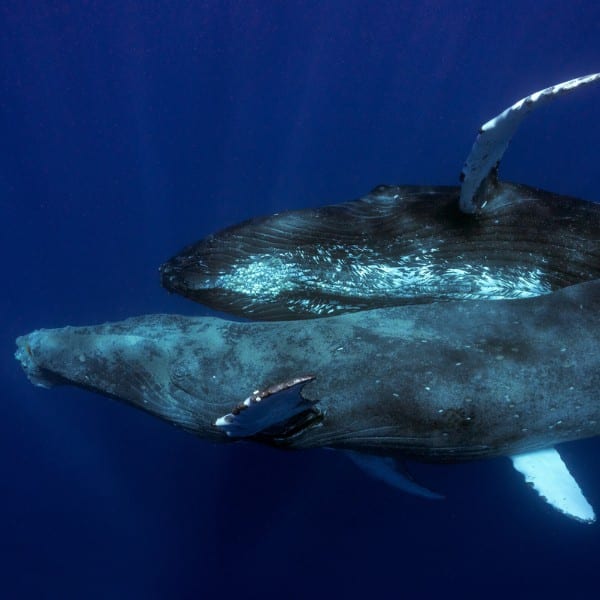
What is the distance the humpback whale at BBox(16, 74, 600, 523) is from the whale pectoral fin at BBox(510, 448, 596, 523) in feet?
0.05

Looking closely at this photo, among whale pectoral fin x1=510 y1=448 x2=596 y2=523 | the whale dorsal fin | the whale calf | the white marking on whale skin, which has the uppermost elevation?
the whale dorsal fin

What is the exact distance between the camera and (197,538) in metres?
10.6

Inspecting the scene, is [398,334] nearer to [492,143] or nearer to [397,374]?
[397,374]

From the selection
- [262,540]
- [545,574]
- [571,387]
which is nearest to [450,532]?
[545,574]

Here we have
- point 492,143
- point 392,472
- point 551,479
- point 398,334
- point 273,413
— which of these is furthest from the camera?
point 392,472

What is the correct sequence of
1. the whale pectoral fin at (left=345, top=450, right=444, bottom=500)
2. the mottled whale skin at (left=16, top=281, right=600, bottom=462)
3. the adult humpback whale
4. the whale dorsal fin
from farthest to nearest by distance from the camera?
the whale pectoral fin at (left=345, top=450, right=444, bottom=500)
the adult humpback whale
the mottled whale skin at (left=16, top=281, right=600, bottom=462)
the whale dorsal fin

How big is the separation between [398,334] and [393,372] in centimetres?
40

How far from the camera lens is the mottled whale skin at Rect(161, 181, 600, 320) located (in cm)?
516

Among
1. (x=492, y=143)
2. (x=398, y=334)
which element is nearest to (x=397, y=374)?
(x=398, y=334)

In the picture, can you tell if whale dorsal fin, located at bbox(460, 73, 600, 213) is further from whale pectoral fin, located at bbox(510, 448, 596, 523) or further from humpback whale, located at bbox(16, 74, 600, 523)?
whale pectoral fin, located at bbox(510, 448, 596, 523)

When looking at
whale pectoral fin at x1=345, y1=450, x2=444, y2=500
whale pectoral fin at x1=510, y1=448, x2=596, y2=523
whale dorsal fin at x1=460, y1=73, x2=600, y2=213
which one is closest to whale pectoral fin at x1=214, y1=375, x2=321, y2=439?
whale pectoral fin at x1=345, y1=450, x2=444, y2=500

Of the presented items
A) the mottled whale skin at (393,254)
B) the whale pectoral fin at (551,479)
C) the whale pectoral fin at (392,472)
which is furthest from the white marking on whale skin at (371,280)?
the whale pectoral fin at (392,472)

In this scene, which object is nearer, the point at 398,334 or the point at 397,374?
the point at 397,374

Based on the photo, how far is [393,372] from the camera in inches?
182
